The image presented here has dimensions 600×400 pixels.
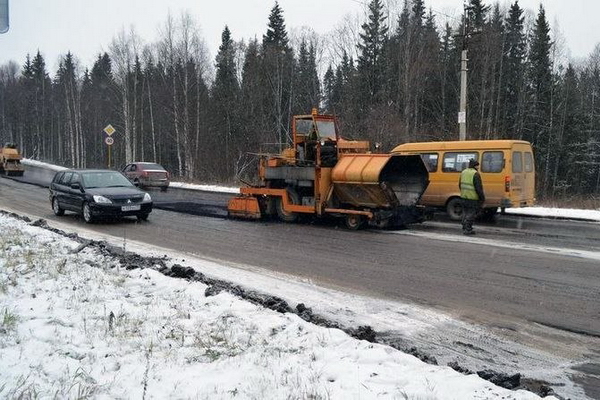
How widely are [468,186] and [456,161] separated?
282cm

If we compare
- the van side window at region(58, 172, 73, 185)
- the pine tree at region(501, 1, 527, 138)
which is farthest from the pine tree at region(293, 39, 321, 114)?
the van side window at region(58, 172, 73, 185)

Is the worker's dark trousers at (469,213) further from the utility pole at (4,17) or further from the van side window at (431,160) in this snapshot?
the utility pole at (4,17)

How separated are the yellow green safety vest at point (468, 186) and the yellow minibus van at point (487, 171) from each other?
200 cm

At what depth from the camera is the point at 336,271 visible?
346 inches

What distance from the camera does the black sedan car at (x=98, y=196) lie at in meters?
14.7

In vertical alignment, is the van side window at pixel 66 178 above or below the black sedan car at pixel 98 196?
above

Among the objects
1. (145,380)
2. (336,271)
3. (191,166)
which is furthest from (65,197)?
(191,166)

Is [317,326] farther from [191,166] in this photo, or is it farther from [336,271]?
[191,166]

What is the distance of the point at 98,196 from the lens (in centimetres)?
1466

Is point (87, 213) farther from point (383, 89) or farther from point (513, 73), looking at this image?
point (513, 73)

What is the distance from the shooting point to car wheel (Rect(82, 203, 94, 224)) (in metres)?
14.8

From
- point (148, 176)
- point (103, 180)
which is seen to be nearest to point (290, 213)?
point (103, 180)

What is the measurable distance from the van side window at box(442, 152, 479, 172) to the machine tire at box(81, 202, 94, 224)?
10.1 meters

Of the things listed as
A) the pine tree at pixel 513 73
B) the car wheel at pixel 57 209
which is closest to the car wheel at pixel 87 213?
the car wheel at pixel 57 209
